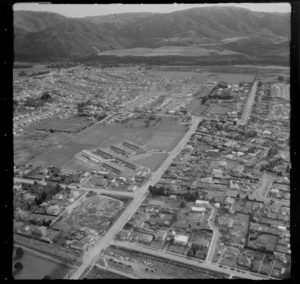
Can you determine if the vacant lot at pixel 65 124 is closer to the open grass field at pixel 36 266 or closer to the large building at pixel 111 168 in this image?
the large building at pixel 111 168

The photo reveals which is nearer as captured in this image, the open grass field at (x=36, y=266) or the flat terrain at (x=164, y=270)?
the open grass field at (x=36, y=266)

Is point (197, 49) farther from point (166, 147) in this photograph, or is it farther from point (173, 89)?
point (166, 147)

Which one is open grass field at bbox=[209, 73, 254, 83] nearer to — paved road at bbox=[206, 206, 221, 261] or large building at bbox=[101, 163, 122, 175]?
large building at bbox=[101, 163, 122, 175]

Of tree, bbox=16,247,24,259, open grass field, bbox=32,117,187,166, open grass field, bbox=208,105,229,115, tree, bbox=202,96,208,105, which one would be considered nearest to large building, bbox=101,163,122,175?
open grass field, bbox=32,117,187,166

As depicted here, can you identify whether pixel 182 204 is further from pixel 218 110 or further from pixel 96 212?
pixel 218 110

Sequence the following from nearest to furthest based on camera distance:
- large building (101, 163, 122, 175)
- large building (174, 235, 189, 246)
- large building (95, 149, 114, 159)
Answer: large building (174, 235, 189, 246)
large building (101, 163, 122, 175)
large building (95, 149, 114, 159)

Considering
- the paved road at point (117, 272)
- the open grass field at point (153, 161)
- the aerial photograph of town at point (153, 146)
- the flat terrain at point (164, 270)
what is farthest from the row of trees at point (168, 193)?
the paved road at point (117, 272)

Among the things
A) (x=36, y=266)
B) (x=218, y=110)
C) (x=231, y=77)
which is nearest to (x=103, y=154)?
(x=36, y=266)

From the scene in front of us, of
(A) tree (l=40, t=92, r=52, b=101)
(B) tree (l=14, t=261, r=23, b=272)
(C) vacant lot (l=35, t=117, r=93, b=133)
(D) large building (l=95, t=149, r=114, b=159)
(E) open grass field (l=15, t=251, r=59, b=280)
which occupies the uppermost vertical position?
(A) tree (l=40, t=92, r=52, b=101)
